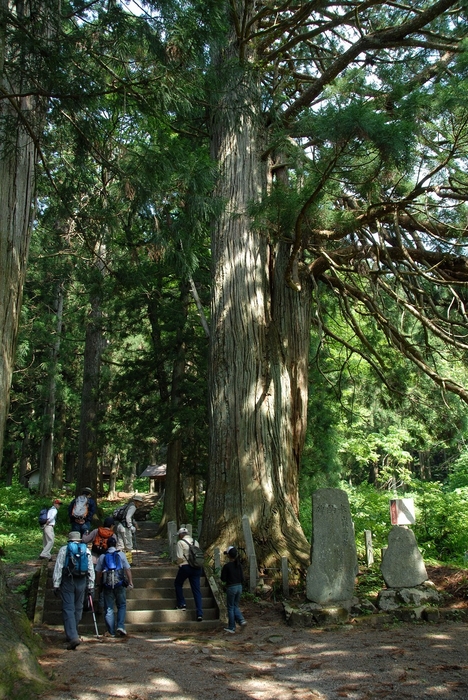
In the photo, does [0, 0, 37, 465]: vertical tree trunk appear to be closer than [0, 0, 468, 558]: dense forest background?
Yes

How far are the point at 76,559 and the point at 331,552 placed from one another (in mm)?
3457

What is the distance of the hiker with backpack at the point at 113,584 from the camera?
719cm

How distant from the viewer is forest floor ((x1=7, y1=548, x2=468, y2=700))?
4.99 m

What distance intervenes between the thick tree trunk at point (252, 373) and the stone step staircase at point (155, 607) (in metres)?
0.89

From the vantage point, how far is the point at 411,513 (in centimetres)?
867

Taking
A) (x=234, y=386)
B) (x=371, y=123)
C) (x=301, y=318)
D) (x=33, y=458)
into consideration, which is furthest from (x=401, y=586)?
(x=33, y=458)

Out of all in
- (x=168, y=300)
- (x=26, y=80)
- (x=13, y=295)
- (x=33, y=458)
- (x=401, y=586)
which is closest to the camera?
(x=13, y=295)

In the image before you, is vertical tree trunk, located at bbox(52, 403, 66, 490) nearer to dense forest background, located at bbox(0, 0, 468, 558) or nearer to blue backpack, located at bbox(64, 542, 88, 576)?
Answer: dense forest background, located at bbox(0, 0, 468, 558)

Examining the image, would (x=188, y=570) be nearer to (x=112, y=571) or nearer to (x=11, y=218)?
(x=112, y=571)

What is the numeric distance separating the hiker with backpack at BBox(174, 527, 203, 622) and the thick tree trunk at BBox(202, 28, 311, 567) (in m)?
1.30

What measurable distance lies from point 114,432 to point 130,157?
11.2 meters

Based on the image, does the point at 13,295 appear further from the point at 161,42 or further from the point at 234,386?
the point at 234,386

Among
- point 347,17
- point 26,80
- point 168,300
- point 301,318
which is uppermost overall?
point 347,17

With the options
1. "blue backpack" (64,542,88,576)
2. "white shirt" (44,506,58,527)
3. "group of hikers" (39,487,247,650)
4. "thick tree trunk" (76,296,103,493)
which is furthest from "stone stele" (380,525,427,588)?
"thick tree trunk" (76,296,103,493)
